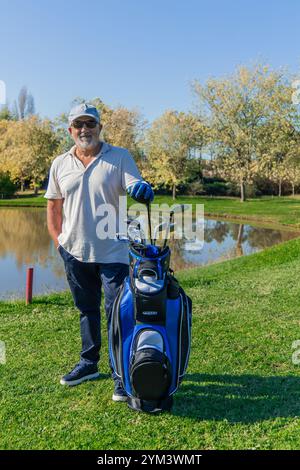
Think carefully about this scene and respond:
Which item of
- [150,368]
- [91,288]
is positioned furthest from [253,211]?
[150,368]

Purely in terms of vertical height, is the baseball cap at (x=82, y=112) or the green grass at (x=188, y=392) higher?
the baseball cap at (x=82, y=112)

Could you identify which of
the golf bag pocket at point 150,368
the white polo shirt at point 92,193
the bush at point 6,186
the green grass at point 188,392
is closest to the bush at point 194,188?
the bush at point 6,186

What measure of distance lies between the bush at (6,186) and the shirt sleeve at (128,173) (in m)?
40.6

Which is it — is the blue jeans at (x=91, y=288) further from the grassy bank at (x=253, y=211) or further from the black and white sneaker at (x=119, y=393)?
the grassy bank at (x=253, y=211)

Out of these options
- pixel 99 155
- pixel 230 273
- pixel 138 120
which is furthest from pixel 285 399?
pixel 138 120

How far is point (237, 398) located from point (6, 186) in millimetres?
41579

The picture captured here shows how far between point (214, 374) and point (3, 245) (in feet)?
41.2

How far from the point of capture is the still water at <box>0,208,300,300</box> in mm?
9984

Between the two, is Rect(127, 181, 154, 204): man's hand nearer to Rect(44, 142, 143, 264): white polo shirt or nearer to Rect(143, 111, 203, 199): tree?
Rect(44, 142, 143, 264): white polo shirt

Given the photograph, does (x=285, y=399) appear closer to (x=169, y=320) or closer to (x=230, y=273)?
(x=169, y=320)

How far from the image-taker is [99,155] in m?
3.40

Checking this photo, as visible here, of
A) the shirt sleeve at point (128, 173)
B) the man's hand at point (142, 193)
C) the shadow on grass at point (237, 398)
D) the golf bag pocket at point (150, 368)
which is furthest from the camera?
the shirt sleeve at point (128, 173)

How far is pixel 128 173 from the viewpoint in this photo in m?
3.30

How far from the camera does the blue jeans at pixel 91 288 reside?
3.45 metres
